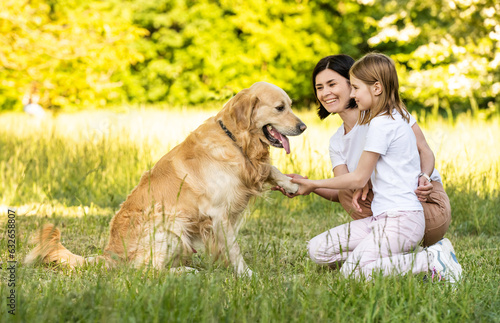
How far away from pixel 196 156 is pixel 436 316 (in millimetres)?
1739

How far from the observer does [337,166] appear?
140 inches

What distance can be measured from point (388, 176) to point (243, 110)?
0.98 meters

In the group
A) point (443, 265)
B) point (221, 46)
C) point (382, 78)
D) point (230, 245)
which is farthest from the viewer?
point (221, 46)

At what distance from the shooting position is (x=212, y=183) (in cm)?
317

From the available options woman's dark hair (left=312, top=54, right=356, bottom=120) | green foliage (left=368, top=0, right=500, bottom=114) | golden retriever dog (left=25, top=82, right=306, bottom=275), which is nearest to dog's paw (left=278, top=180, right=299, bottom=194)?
golden retriever dog (left=25, top=82, right=306, bottom=275)

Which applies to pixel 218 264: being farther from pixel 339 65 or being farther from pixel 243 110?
pixel 339 65

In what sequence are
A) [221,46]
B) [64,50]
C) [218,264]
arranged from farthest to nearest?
[221,46] < [64,50] < [218,264]

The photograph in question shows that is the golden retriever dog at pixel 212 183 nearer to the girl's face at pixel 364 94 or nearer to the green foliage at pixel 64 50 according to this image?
the girl's face at pixel 364 94

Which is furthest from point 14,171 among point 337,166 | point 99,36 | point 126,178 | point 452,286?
point 99,36

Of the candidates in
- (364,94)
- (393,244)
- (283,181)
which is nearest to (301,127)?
(283,181)

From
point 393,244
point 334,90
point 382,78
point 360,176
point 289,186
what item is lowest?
point 393,244

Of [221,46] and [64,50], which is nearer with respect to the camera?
[64,50]

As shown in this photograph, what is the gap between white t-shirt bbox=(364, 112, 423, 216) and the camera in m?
2.90

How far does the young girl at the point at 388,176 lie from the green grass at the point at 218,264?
7.5 inches
